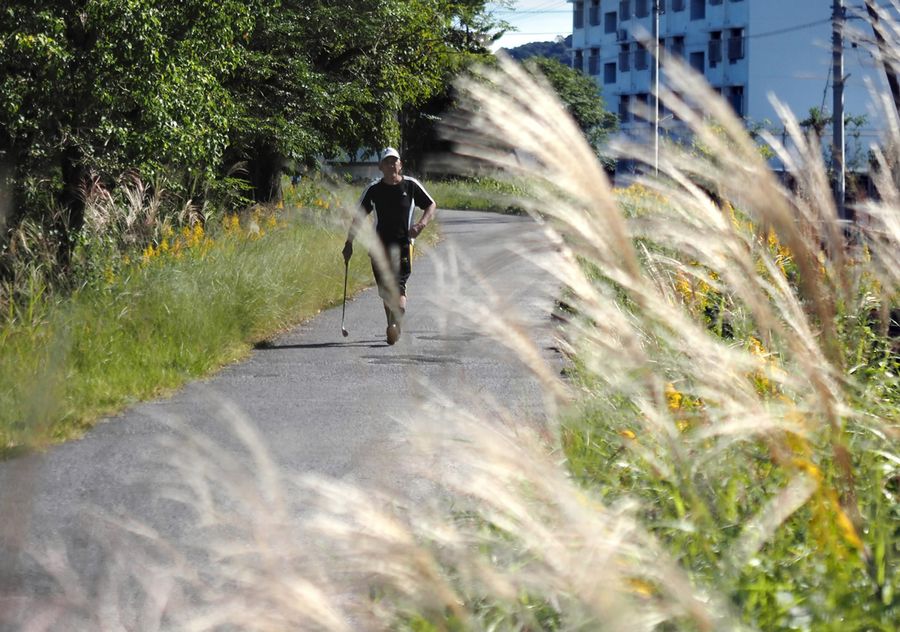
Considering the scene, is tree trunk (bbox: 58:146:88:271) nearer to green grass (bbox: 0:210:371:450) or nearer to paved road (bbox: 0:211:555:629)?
green grass (bbox: 0:210:371:450)

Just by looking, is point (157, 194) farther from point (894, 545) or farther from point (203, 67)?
point (894, 545)

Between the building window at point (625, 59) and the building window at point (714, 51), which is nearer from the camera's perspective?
the building window at point (714, 51)

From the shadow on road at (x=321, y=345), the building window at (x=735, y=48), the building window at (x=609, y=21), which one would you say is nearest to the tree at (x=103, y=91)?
the shadow on road at (x=321, y=345)

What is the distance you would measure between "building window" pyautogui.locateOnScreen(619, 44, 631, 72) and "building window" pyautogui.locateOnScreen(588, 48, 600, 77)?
3.72 metres

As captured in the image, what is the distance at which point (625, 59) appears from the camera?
74.4 meters

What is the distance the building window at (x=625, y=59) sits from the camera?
73938 mm

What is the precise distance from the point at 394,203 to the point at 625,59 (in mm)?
64407

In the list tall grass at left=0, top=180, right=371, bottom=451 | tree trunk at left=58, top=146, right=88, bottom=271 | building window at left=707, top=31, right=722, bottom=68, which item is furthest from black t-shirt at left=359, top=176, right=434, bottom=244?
building window at left=707, top=31, right=722, bottom=68

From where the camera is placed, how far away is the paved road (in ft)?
9.04

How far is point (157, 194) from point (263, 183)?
37.8 ft

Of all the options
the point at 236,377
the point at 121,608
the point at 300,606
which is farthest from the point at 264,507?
Result: the point at 236,377

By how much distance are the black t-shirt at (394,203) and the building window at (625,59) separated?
63.4 m

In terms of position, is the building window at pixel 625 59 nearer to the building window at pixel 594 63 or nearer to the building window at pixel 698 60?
the building window at pixel 594 63

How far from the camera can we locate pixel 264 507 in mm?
2350
